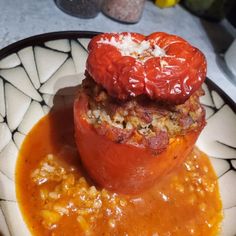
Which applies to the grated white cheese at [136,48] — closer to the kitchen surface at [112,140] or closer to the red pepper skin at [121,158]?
the kitchen surface at [112,140]

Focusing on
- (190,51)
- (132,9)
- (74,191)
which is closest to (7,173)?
(74,191)

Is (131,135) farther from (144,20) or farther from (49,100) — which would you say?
(144,20)

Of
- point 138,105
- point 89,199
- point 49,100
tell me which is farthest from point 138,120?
point 49,100

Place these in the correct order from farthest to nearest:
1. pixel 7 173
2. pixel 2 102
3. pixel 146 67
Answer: pixel 2 102, pixel 7 173, pixel 146 67

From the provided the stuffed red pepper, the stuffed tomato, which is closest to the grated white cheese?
the stuffed red pepper

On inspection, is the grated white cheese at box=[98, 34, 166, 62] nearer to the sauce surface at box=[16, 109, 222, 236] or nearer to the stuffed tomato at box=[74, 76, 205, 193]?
the stuffed tomato at box=[74, 76, 205, 193]

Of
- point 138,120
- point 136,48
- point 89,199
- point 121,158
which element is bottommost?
point 89,199

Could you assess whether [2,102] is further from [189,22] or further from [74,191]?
[189,22]
